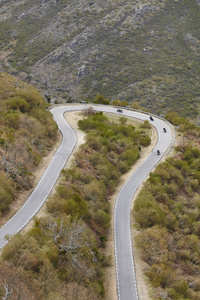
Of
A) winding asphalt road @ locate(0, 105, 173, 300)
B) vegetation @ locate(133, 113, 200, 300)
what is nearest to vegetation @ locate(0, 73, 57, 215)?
winding asphalt road @ locate(0, 105, 173, 300)

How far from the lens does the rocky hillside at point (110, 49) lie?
86.6 meters

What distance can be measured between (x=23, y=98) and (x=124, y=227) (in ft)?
87.4

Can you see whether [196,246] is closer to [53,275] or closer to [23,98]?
[53,275]

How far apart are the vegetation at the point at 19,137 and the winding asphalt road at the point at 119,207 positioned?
5.40 feet

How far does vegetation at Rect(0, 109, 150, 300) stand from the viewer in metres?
17.3

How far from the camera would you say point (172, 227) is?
3083 cm

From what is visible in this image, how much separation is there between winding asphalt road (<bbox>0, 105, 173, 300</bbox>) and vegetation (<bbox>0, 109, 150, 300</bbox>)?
123cm

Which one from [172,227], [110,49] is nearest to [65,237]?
[172,227]

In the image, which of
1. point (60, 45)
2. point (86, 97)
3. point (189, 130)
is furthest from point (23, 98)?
point (60, 45)

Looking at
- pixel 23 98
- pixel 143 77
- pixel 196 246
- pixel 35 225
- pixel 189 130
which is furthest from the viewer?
pixel 143 77

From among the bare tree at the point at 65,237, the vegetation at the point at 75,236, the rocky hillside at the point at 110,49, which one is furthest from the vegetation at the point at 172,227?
the rocky hillside at the point at 110,49

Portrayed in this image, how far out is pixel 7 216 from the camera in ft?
77.9

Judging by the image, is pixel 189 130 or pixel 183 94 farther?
pixel 183 94

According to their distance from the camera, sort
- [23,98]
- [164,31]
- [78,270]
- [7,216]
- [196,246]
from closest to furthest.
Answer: [78,270], [7,216], [196,246], [23,98], [164,31]
